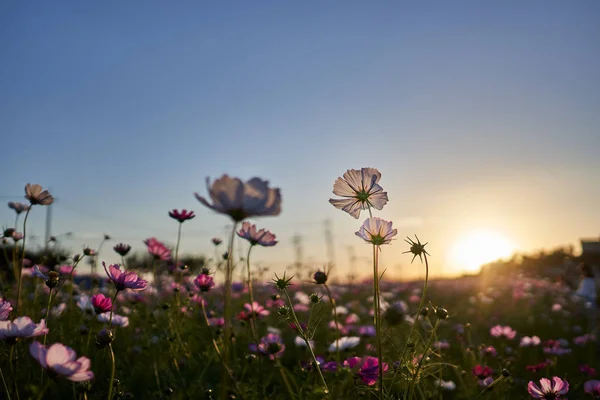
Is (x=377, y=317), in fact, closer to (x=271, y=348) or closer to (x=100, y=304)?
(x=271, y=348)

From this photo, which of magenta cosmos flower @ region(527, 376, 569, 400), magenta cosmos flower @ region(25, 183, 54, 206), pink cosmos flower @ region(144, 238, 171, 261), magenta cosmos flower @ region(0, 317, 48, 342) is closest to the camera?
magenta cosmos flower @ region(0, 317, 48, 342)

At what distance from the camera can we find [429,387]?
246 cm

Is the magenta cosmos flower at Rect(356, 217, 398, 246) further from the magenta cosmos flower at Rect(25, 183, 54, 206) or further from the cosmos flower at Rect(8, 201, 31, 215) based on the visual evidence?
the cosmos flower at Rect(8, 201, 31, 215)

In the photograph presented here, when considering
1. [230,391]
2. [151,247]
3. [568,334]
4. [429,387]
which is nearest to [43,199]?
[151,247]

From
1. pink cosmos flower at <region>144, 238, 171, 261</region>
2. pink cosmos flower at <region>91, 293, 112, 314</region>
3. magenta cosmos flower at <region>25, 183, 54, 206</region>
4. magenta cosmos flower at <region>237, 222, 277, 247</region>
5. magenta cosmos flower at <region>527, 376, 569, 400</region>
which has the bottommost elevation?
magenta cosmos flower at <region>527, 376, 569, 400</region>

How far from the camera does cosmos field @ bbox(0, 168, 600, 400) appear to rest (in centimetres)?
107

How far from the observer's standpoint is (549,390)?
1626mm

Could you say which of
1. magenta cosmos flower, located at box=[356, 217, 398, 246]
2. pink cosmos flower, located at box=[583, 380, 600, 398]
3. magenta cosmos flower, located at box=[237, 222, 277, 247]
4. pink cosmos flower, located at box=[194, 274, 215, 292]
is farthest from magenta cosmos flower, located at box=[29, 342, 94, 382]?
pink cosmos flower, located at box=[583, 380, 600, 398]

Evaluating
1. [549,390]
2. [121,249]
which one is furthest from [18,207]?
[549,390]

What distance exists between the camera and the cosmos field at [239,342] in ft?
3.52

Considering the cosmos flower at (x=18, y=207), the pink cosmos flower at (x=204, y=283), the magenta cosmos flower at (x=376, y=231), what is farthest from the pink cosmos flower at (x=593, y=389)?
the cosmos flower at (x=18, y=207)

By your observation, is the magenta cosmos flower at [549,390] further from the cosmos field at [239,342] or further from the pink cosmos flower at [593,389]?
the pink cosmos flower at [593,389]

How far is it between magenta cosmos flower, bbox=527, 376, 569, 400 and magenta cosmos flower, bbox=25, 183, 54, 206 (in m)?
1.79

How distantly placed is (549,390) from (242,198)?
1335 millimetres
